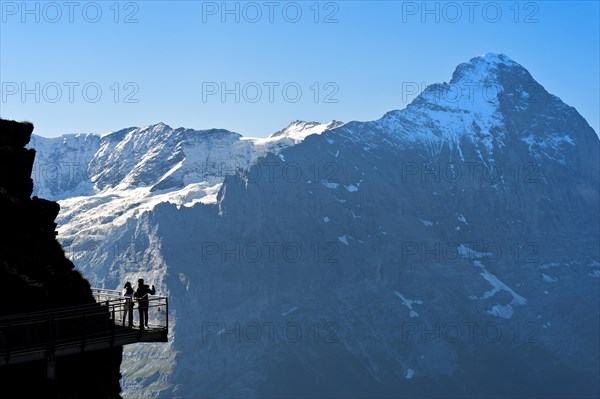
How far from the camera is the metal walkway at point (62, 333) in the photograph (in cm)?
3791

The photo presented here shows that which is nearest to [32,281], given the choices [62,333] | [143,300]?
[62,333]

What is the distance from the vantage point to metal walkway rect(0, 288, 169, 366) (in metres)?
37.9

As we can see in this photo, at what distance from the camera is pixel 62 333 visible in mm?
41000

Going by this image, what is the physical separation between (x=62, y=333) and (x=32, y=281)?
2.75 m

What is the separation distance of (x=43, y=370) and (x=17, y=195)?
35.4 feet

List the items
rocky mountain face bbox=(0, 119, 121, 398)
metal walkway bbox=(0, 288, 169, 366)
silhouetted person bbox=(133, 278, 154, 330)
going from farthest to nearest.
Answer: silhouetted person bbox=(133, 278, 154, 330), rocky mountain face bbox=(0, 119, 121, 398), metal walkway bbox=(0, 288, 169, 366)

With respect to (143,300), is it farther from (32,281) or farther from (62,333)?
(32,281)

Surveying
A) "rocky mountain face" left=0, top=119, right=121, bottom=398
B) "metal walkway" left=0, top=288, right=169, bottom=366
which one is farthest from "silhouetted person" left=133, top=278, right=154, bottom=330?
"rocky mountain face" left=0, top=119, right=121, bottom=398

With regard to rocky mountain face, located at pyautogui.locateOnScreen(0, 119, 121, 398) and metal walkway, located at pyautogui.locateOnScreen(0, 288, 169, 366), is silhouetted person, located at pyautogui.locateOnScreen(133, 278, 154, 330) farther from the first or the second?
rocky mountain face, located at pyautogui.locateOnScreen(0, 119, 121, 398)

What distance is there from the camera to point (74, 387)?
41.7 m

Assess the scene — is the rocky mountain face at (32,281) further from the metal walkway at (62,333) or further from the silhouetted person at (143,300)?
the silhouetted person at (143,300)

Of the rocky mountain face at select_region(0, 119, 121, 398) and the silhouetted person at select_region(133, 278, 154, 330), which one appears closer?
the rocky mountain face at select_region(0, 119, 121, 398)

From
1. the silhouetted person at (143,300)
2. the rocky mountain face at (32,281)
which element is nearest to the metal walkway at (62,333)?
the rocky mountain face at (32,281)

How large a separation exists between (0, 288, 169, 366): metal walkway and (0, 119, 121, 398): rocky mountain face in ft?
0.71
